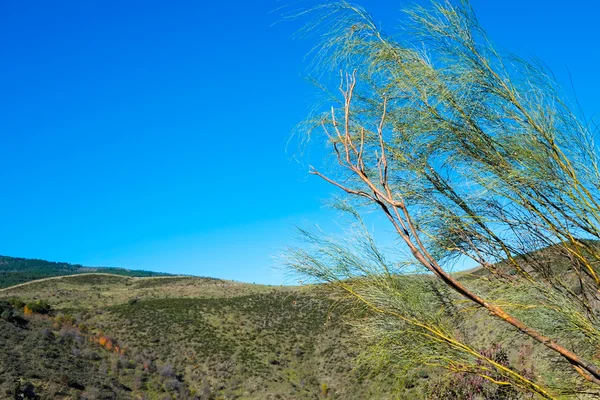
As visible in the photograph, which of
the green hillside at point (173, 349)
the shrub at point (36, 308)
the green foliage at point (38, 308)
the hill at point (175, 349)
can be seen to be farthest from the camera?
the green foliage at point (38, 308)

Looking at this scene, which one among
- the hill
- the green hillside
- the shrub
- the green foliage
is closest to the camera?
the green hillside

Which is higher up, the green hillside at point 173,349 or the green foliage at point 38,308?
the green foliage at point 38,308

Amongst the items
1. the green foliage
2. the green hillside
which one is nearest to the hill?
the green hillside

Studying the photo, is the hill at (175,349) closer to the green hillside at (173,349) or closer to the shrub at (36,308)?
the green hillside at (173,349)

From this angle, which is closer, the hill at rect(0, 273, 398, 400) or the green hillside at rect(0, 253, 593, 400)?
the green hillside at rect(0, 253, 593, 400)

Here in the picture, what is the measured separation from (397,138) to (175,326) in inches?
1132

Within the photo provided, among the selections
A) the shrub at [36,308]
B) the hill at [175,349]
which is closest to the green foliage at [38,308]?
the shrub at [36,308]

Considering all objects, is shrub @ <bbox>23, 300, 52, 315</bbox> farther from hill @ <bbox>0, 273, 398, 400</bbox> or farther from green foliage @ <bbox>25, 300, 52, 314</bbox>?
hill @ <bbox>0, 273, 398, 400</bbox>

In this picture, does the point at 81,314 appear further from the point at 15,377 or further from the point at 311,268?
the point at 311,268

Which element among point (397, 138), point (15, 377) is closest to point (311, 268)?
point (397, 138)

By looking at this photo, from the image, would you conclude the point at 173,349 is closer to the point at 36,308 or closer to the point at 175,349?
the point at 175,349

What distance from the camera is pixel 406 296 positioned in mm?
3320

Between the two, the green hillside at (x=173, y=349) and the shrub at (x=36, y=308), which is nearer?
the green hillside at (x=173, y=349)

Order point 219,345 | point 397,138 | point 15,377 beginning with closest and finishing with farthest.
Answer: point 397,138 → point 15,377 → point 219,345
